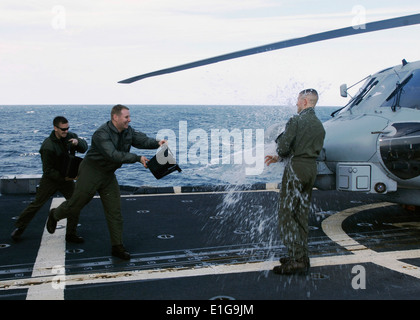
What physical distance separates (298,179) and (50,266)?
3056 mm

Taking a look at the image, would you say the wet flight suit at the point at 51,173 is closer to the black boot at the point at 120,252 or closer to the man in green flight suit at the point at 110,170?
the man in green flight suit at the point at 110,170

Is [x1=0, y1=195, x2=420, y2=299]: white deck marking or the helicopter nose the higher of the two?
the helicopter nose

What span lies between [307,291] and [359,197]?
5924 mm

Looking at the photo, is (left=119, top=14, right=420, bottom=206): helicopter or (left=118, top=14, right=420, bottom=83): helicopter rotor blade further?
(left=119, top=14, right=420, bottom=206): helicopter

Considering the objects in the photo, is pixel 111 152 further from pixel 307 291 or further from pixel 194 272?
pixel 307 291

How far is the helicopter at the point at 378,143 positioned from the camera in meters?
6.14

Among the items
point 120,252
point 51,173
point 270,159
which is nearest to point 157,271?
point 120,252

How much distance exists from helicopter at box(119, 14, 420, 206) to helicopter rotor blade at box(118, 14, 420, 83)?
1cm

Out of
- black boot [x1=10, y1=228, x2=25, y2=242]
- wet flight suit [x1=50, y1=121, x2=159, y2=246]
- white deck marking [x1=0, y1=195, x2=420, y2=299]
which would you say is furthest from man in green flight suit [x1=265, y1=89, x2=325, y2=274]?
black boot [x1=10, y1=228, x2=25, y2=242]

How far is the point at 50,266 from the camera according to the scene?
17.5 feet

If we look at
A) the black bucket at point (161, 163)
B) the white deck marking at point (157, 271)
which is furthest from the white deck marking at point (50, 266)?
the black bucket at point (161, 163)

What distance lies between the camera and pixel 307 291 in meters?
4.52

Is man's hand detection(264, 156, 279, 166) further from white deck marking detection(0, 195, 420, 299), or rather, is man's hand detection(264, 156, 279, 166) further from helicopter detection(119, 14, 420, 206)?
helicopter detection(119, 14, 420, 206)

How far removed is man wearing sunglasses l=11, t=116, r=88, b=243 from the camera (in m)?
6.33
